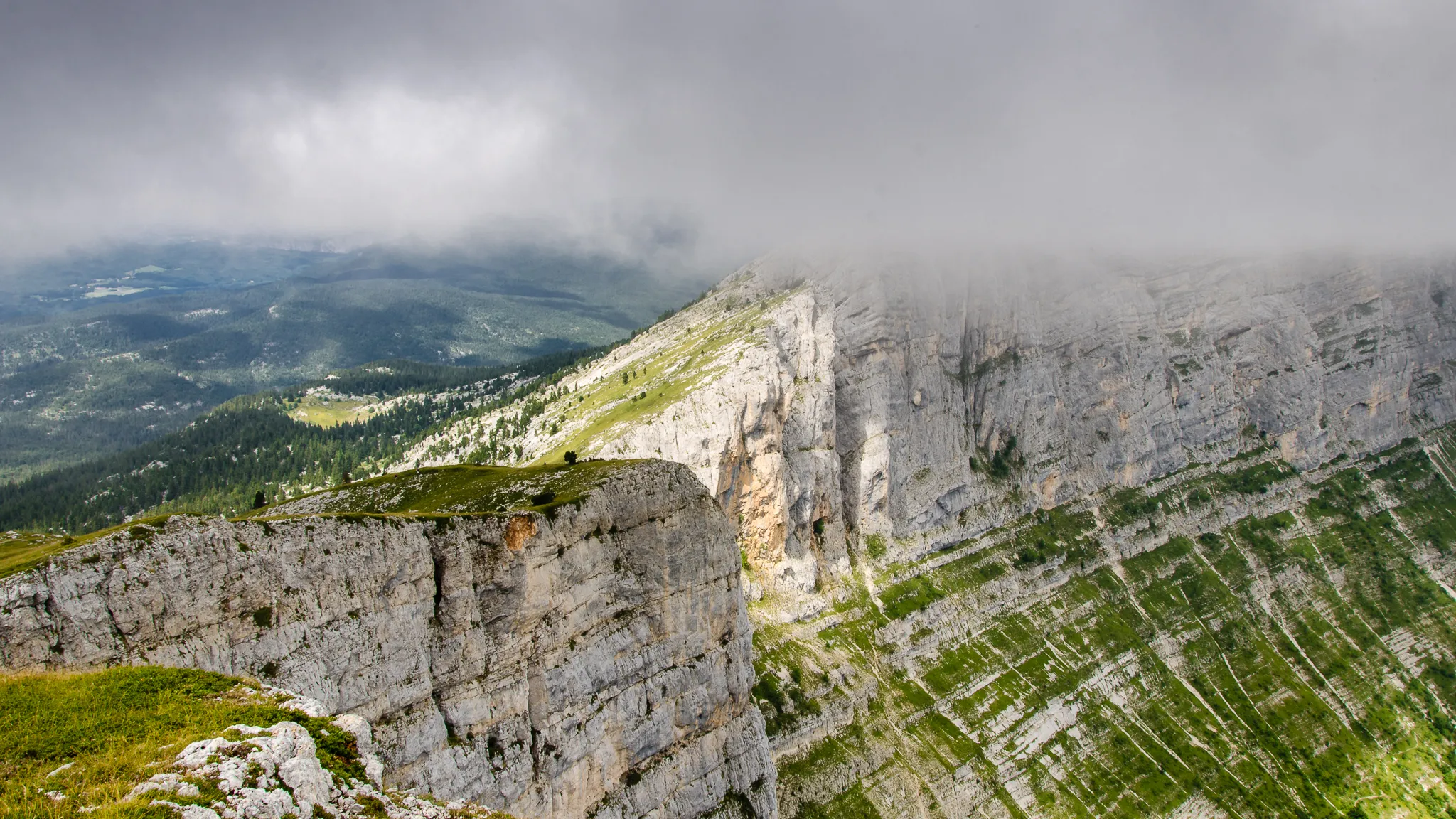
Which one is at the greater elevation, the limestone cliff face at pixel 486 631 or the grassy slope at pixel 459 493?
the grassy slope at pixel 459 493

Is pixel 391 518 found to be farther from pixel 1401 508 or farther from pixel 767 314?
pixel 1401 508

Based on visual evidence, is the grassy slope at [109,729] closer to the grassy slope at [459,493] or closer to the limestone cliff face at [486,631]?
the limestone cliff face at [486,631]

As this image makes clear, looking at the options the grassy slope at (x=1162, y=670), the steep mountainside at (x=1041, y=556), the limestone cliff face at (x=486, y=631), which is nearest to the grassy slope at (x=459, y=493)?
the limestone cliff face at (x=486, y=631)

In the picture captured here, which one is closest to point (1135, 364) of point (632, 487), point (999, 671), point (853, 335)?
point (853, 335)

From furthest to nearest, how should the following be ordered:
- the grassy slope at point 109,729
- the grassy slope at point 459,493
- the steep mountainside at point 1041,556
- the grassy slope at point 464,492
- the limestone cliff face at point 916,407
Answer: the limestone cliff face at point 916,407
the steep mountainside at point 1041,556
the grassy slope at point 464,492
the grassy slope at point 459,493
the grassy slope at point 109,729

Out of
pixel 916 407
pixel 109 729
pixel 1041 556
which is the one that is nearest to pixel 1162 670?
pixel 1041 556

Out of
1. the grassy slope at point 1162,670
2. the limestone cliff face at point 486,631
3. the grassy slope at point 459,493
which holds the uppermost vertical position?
the grassy slope at point 459,493
